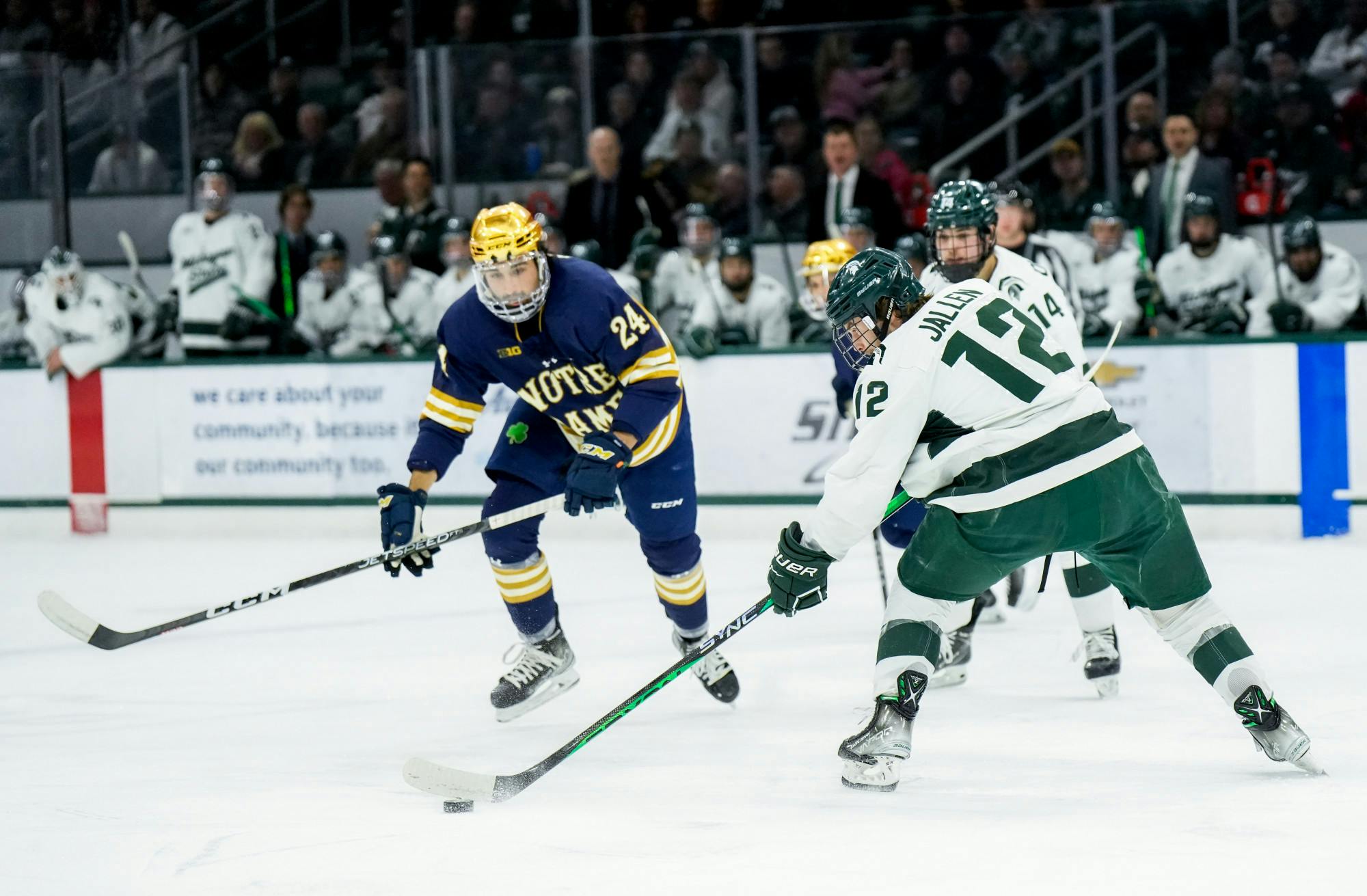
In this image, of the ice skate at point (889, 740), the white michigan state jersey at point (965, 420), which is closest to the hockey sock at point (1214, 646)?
the white michigan state jersey at point (965, 420)

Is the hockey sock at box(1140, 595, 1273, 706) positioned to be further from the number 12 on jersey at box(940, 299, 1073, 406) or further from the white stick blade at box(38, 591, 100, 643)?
the white stick blade at box(38, 591, 100, 643)

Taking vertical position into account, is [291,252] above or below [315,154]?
below

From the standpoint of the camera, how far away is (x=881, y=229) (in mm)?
8031

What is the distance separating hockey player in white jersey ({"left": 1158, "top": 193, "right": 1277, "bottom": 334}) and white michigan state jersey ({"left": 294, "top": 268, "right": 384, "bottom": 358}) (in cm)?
376

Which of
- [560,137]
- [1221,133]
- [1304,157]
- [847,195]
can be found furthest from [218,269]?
[1304,157]

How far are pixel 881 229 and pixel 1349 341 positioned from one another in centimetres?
214

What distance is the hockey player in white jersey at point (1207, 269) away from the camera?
7516 mm

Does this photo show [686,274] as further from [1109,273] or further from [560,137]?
[1109,273]

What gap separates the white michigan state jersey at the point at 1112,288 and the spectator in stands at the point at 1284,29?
146 cm

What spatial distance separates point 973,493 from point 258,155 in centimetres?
776

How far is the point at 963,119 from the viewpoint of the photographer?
8609 mm

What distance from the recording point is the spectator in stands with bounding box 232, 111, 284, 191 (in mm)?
10188

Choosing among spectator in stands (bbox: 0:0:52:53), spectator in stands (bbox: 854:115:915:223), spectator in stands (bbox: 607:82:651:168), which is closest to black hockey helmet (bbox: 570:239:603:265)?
spectator in stands (bbox: 607:82:651:168)

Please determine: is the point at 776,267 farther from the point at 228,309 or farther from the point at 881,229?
the point at 228,309
